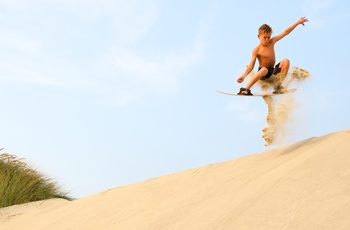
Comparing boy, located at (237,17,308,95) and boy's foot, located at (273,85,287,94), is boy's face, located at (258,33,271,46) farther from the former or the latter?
boy's foot, located at (273,85,287,94)

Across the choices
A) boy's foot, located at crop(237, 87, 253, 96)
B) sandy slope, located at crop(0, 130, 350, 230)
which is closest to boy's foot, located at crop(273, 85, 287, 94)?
boy's foot, located at crop(237, 87, 253, 96)

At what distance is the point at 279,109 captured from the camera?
561cm

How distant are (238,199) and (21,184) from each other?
5.15 metres

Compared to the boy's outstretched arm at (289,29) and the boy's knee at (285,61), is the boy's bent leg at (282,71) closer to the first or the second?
the boy's knee at (285,61)

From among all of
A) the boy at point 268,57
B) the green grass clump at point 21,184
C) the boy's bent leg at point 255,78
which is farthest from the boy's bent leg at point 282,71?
the green grass clump at point 21,184

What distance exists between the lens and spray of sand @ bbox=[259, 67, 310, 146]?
217 inches

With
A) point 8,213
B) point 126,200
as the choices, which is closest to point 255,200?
point 126,200

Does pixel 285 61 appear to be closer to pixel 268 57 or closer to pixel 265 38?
pixel 268 57

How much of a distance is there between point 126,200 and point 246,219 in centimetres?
229

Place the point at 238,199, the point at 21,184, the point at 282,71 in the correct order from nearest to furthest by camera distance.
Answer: the point at 238,199 → the point at 282,71 → the point at 21,184

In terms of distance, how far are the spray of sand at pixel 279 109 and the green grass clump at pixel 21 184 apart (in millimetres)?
4285


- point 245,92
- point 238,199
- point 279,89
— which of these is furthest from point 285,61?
point 238,199

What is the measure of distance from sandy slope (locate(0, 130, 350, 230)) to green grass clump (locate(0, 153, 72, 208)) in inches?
53.7

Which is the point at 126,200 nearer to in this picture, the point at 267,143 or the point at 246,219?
the point at 267,143
